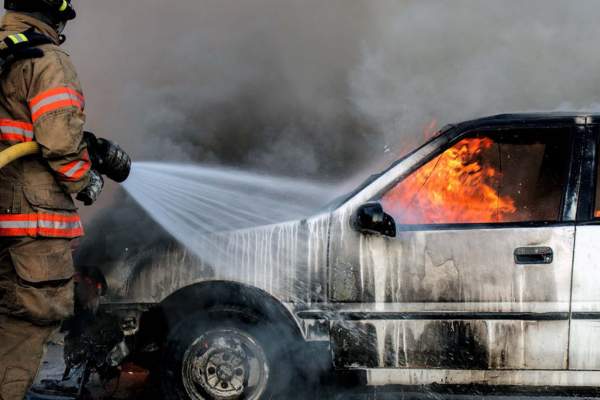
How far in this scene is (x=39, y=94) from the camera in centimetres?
239

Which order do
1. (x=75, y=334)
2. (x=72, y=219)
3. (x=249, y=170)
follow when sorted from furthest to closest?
(x=249, y=170)
(x=75, y=334)
(x=72, y=219)

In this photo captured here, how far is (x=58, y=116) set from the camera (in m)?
2.37

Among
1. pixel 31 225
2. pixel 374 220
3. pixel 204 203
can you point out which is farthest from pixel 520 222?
pixel 31 225

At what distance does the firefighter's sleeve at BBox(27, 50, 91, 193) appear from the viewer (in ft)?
7.75

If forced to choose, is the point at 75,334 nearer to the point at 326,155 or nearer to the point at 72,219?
the point at 72,219

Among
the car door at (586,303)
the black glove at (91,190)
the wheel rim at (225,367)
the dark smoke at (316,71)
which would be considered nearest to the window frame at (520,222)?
the car door at (586,303)

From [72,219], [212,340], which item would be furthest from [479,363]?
[72,219]

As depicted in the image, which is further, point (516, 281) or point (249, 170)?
point (249, 170)

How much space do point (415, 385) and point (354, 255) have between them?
82cm

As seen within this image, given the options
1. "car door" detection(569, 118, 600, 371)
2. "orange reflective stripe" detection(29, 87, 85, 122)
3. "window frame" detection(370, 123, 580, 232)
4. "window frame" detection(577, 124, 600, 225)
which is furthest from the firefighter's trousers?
"window frame" detection(577, 124, 600, 225)

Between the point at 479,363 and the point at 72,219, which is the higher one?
the point at 72,219

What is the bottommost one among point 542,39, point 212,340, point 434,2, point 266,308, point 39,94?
point 212,340

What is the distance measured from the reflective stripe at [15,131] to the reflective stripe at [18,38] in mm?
363

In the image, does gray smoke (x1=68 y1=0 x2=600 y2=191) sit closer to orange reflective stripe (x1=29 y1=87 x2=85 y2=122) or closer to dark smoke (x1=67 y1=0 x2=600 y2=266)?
dark smoke (x1=67 y1=0 x2=600 y2=266)
